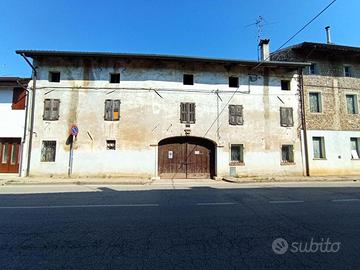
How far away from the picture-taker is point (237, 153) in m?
17.9

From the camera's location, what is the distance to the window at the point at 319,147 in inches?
734

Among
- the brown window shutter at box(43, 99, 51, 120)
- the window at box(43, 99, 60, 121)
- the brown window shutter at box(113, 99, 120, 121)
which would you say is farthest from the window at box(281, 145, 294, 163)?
the brown window shutter at box(43, 99, 51, 120)

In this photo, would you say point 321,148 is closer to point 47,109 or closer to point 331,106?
point 331,106

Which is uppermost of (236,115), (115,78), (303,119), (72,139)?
(115,78)

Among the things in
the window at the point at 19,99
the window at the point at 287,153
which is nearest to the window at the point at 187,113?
the window at the point at 287,153

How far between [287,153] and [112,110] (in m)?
12.5

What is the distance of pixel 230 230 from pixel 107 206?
3690 mm

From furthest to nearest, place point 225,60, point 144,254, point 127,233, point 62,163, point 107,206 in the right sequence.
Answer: point 225,60 → point 62,163 → point 107,206 → point 127,233 → point 144,254

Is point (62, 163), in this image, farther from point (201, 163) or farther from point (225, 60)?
point (225, 60)

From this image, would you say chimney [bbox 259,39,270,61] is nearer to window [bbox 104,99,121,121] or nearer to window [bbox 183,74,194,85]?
window [bbox 183,74,194,85]

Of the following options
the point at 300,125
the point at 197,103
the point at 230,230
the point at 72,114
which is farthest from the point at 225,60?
the point at 230,230

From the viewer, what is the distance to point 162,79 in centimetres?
1755

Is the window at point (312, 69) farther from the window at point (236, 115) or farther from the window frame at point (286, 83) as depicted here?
the window at point (236, 115)

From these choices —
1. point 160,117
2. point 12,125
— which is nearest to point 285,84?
point 160,117
